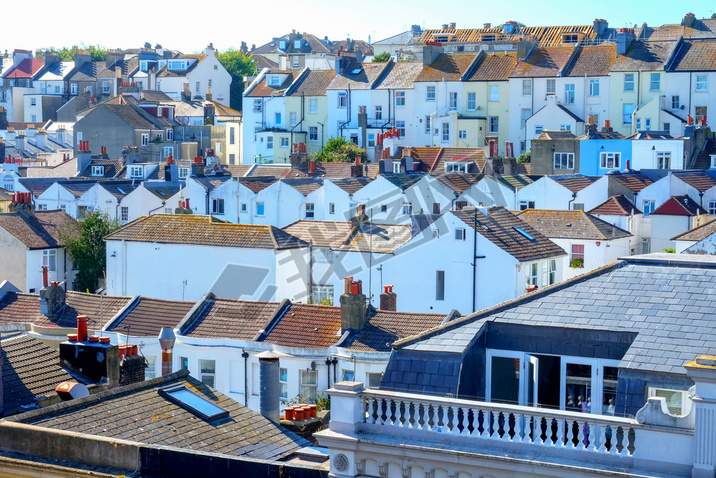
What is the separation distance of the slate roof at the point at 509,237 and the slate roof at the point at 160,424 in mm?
22729

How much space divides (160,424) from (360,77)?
73.3 metres

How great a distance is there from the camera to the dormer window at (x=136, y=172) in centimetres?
7156

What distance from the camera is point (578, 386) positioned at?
583 inches

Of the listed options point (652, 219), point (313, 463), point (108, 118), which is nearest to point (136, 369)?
point (313, 463)

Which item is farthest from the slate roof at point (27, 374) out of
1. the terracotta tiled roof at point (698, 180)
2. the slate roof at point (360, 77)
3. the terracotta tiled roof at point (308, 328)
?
the slate roof at point (360, 77)

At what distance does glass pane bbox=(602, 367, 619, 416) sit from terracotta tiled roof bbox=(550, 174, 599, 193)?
4412 centimetres

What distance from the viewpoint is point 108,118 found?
289 feet

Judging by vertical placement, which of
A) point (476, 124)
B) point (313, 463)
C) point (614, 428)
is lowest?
point (313, 463)

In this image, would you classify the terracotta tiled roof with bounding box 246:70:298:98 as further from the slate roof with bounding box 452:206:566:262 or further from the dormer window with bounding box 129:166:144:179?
the slate roof with bounding box 452:206:566:262

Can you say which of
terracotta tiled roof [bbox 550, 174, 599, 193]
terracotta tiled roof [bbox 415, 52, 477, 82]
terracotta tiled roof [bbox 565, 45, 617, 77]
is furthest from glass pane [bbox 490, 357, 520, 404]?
terracotta tiled roof [bbox 415, 52, 477, 82]

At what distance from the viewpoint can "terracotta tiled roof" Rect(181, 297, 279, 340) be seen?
103 feet

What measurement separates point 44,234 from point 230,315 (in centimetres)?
2351

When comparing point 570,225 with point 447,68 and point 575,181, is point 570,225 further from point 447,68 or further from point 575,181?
point 447,68

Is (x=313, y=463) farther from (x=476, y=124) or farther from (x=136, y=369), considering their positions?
(x=476, y=124)
